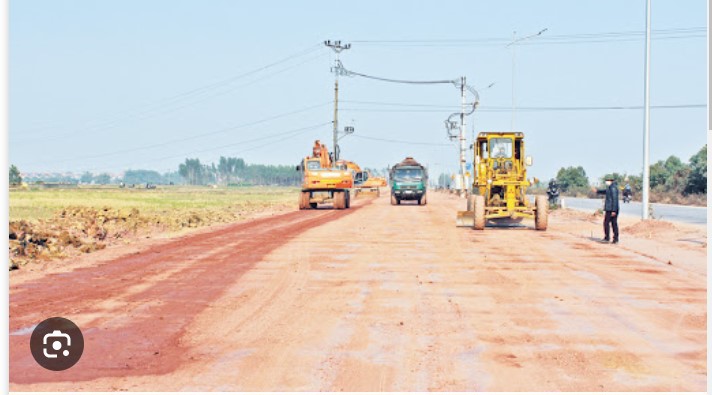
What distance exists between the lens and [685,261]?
1866 cm

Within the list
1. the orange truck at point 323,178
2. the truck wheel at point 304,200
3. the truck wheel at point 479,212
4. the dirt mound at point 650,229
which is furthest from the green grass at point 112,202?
the dirt mound at point 650,229

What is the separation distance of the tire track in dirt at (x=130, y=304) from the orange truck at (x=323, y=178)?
1000 inches

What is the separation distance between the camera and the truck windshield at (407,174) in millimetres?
55000

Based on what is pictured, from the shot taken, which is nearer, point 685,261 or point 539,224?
point 685,261

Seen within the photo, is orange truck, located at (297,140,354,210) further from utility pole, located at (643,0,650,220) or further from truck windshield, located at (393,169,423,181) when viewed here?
utility pole, located at (643,0,650,220)

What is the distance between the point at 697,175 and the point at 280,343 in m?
67.0

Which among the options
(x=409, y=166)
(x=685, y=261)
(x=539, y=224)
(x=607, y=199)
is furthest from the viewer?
(x=409, y=166)

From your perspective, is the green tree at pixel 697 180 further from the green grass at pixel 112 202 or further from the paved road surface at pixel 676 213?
the green grass at pixel 112 202

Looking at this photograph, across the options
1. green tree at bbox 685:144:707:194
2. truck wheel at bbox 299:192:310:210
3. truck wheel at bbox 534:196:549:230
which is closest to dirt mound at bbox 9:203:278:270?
truck wheel at bbox 299:192:310:210

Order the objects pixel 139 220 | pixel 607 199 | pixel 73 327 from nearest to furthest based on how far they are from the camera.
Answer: pixel 73 327
pixel 607 199
pixel 139 220

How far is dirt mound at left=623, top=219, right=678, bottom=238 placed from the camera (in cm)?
2795

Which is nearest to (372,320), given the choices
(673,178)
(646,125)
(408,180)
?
(646,125)

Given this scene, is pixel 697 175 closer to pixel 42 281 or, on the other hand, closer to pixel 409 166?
pixel 409 166

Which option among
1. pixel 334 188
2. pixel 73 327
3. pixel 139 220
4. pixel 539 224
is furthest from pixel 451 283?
pixel 334 188
